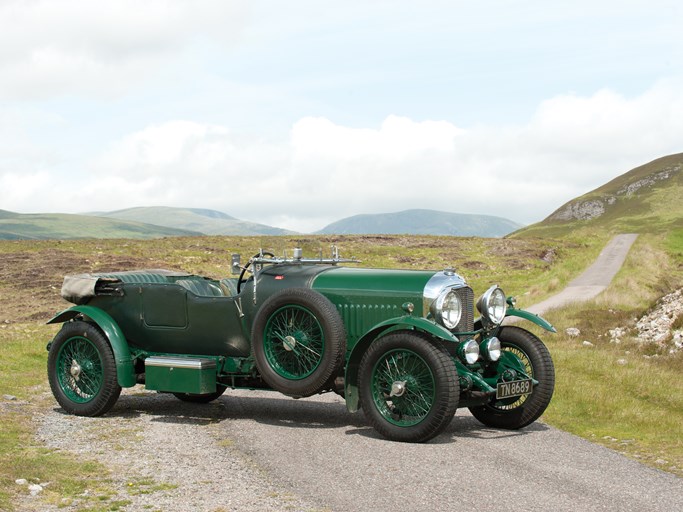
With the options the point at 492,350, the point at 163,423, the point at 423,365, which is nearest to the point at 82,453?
the point at 163,423

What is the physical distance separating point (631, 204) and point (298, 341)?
162m

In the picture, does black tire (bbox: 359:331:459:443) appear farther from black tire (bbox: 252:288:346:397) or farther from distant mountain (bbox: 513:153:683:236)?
distant mountain (bbox: 513:153:683:236)

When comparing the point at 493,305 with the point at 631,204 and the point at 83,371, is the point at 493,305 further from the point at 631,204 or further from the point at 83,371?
the point at 631,204

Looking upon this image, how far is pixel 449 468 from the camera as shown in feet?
23.4

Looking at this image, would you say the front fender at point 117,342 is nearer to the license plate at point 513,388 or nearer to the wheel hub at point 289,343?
the wheel hub at point 289,343

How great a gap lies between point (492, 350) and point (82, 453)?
4780 millimetres

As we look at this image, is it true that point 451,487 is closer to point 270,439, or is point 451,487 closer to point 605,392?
point 270,439

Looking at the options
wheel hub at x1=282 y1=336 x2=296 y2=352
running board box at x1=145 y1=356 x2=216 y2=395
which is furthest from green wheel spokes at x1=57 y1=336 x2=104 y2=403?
wheel hub at x1=282 y1=336 x2=296 y2=352

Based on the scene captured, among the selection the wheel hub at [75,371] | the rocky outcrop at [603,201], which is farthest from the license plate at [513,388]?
the rocky outcrop at [603,201]

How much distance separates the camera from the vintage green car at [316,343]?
8469 millimetres

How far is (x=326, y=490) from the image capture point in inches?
251

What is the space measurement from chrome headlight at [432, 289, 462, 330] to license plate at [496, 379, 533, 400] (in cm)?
89

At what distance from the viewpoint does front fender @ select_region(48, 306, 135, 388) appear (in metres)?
10.0

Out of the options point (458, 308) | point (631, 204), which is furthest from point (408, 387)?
point (631, 204)
